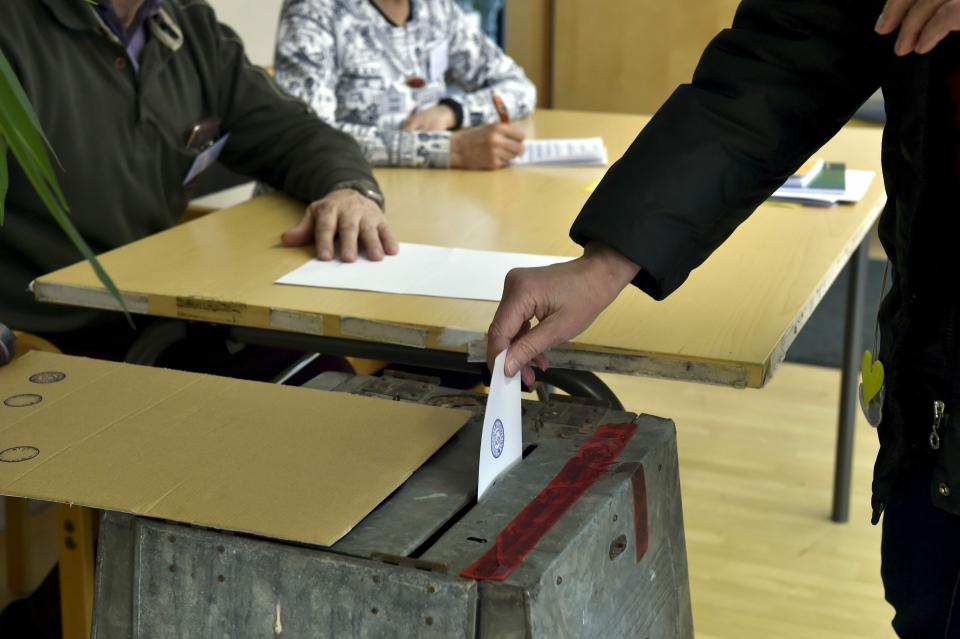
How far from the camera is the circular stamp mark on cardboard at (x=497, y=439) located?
1.00m

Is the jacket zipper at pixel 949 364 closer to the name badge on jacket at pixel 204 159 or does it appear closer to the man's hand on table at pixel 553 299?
the man's hand on table at pixel 553 299

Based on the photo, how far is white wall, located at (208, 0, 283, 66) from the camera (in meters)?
3.69

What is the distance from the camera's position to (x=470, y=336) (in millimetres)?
1258

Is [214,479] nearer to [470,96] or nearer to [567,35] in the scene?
[470,96]

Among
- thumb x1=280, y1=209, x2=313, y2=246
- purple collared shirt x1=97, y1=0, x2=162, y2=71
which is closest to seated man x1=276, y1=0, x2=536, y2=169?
purple collared shirt x1=97, y1=0, x2=162, y2=71

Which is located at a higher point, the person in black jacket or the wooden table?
the person in black jacket

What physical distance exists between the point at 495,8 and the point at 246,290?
11.9 ft

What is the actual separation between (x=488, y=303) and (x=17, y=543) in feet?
3.25

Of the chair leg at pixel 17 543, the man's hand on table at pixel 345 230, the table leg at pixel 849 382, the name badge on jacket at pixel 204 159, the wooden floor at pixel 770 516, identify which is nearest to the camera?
the man's hand on table at pixel 345 230

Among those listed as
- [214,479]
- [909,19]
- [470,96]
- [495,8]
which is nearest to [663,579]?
[214,479]

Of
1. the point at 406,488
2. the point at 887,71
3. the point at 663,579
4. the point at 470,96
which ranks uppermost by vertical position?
the point at 887,71

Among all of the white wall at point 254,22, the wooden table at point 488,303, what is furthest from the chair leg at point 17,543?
the white wall at point 254,22

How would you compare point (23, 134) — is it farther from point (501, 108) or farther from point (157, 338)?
point (501, 108)

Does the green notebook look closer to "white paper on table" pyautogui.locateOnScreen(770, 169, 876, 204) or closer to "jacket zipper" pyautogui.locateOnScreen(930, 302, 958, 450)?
"white paper on table" pyautogui.locateOnScreen(770, 169, 876, 204)
